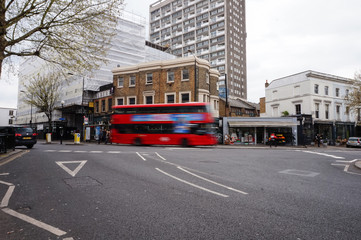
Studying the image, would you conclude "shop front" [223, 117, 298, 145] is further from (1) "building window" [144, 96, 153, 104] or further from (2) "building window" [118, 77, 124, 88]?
(2) "building window" [118, 77, 124, 88]

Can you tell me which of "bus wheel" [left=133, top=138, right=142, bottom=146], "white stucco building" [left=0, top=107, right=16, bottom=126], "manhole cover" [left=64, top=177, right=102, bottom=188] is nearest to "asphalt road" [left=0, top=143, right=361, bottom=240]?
"manhole cover" [left=64, top=177, right=102, bottom=188]

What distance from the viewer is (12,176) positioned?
657 centimetres

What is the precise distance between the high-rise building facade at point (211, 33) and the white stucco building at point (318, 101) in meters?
34.8

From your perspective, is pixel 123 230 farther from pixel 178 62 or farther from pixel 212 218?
pixel 178 62

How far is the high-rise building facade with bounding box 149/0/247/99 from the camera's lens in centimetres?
7269

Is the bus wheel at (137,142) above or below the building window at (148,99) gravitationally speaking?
below

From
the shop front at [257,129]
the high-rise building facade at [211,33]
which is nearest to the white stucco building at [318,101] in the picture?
the shop front at [257,129]

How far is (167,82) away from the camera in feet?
95.5

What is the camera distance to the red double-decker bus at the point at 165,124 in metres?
18.3

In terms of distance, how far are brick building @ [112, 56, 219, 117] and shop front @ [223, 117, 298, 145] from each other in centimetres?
350

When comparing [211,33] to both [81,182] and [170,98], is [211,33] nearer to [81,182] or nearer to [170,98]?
[170,98]

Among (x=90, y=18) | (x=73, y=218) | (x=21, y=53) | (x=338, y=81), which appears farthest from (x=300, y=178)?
(x=338, y=81)

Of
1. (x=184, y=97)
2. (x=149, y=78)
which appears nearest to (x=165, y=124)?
(x=184, y=97)

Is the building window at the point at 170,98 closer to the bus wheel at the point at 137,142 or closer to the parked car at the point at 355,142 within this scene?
the bus wheel at the point at 137,142
